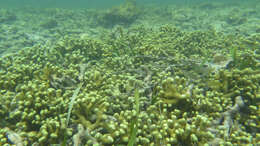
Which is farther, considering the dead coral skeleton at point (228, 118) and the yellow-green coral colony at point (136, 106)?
the dead coral skeleton at point (228, 118)

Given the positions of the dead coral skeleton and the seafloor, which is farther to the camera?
the dead coral skeleton

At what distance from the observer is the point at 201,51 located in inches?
224

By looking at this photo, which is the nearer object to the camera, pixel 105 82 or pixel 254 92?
pixel 254 92

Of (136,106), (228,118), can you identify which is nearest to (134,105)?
(136,106)

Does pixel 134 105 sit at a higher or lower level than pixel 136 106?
lower

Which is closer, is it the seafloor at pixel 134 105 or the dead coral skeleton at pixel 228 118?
the seafloor at pixel 134 105

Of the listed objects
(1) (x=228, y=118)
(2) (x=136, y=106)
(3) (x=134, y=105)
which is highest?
(2) (x=136, y=106)

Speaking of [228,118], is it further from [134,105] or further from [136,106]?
[136,106]

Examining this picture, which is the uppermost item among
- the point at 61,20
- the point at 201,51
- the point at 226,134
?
the point at 61,20

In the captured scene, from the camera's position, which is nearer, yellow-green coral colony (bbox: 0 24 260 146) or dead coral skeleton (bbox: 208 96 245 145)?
yellow-green coral colony (bbox: 0 24 260 146)

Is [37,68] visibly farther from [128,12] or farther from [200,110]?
[128,12]

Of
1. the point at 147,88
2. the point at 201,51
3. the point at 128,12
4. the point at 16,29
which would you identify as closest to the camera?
the point at 147,88

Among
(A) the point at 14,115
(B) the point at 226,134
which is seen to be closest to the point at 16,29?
(A) the point at 14,115

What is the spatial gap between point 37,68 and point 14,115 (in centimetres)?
172
